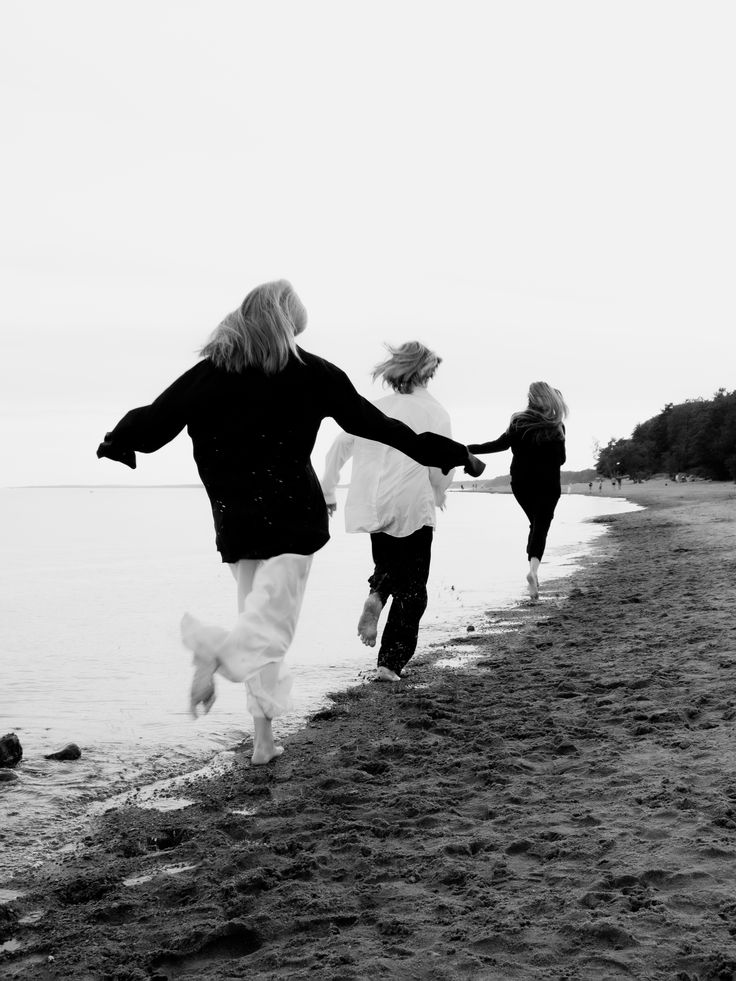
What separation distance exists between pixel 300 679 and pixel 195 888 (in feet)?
13.1

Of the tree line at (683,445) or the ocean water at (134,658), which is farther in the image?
the tree line at (683,445)

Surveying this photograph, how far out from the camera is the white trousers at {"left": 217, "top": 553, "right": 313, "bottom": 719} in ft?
12.7

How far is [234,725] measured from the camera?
5.57 m

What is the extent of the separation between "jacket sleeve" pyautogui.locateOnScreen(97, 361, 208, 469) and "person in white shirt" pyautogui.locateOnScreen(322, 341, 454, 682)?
2.16 m

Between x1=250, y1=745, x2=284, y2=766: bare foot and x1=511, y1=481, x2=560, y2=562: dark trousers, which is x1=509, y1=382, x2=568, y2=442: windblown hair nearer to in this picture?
x1=511, y1=481, x2=560, y2=562: dark trousers

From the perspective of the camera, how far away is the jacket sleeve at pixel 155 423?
403 centimetres

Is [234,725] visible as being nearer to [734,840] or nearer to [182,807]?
[182,807]

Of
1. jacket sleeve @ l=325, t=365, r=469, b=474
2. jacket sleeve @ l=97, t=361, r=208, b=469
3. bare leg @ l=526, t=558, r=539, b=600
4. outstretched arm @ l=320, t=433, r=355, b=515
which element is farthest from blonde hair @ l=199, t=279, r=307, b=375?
bare leg @ l=526, t=558, r=539, b=600

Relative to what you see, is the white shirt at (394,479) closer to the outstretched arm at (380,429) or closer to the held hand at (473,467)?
the held hand at (473,467)

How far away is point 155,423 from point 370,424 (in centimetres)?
94

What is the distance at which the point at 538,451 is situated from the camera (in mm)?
9633

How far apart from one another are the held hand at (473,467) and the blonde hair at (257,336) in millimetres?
992

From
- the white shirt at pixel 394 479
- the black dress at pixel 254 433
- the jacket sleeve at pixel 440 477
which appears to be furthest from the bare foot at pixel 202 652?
the jacket sleeve at pixel 440 477

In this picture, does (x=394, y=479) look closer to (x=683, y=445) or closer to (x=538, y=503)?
(x=538, y=503)
